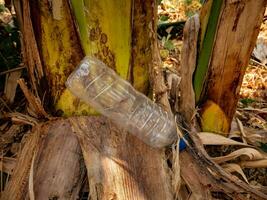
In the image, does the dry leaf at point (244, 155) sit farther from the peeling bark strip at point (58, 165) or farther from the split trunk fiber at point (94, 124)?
the peeling bark strip at point (58, 165)

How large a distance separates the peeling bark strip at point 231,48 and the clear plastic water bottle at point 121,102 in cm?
16

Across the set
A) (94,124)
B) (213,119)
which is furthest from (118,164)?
(213,119)

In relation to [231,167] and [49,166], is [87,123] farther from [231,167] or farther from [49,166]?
[231,167]

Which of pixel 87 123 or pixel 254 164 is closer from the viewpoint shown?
pixel 87 123

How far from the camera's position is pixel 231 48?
1.09 meters

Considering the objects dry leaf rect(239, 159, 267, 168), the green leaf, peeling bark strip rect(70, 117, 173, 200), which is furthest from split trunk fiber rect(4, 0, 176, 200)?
dry leaf rect(239, 159, 267, 168)

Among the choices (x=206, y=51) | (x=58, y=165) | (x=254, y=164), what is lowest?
(x=254, y=164)

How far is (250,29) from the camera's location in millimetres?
1063

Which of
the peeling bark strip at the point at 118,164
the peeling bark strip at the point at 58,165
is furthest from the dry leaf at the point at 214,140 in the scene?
the peeling bark strip at the point at 58,165

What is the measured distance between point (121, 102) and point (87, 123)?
163mm

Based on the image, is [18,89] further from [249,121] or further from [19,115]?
[249,121]

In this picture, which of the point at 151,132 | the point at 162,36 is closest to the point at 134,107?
the point at 151,132

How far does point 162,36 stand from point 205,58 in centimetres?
99

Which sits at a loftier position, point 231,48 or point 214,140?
point 231,48
